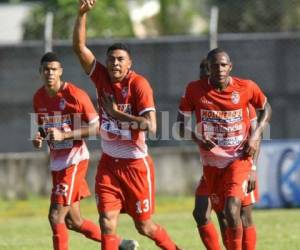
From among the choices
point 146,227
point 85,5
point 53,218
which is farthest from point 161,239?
point 85,5

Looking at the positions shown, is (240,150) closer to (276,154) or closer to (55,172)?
(55,172)

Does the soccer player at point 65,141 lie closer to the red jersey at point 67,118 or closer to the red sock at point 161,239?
the red jersey at point 67,118

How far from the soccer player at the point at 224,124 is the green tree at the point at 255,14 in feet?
40.0

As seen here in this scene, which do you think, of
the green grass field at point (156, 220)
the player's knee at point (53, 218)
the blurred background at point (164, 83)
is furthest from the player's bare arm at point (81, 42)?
the blurred background at point (164, 83)

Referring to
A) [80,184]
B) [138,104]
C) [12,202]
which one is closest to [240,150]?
[138,104]

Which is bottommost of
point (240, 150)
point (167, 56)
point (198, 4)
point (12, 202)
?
point (12, 202)

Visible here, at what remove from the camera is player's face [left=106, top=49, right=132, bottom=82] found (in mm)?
11016

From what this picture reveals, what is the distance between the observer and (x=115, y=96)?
36.4ft

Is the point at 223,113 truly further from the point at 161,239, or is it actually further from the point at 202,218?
the point at 161,239

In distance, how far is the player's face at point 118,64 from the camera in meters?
11.0

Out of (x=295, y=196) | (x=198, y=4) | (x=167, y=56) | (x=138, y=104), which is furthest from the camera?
(x=198, y=4)

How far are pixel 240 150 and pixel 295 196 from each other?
28.4ft

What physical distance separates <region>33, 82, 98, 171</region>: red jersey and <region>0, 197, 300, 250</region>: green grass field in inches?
69.6

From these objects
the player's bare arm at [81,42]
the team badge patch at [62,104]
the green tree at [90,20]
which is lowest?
the team badge patch at [62,104]
